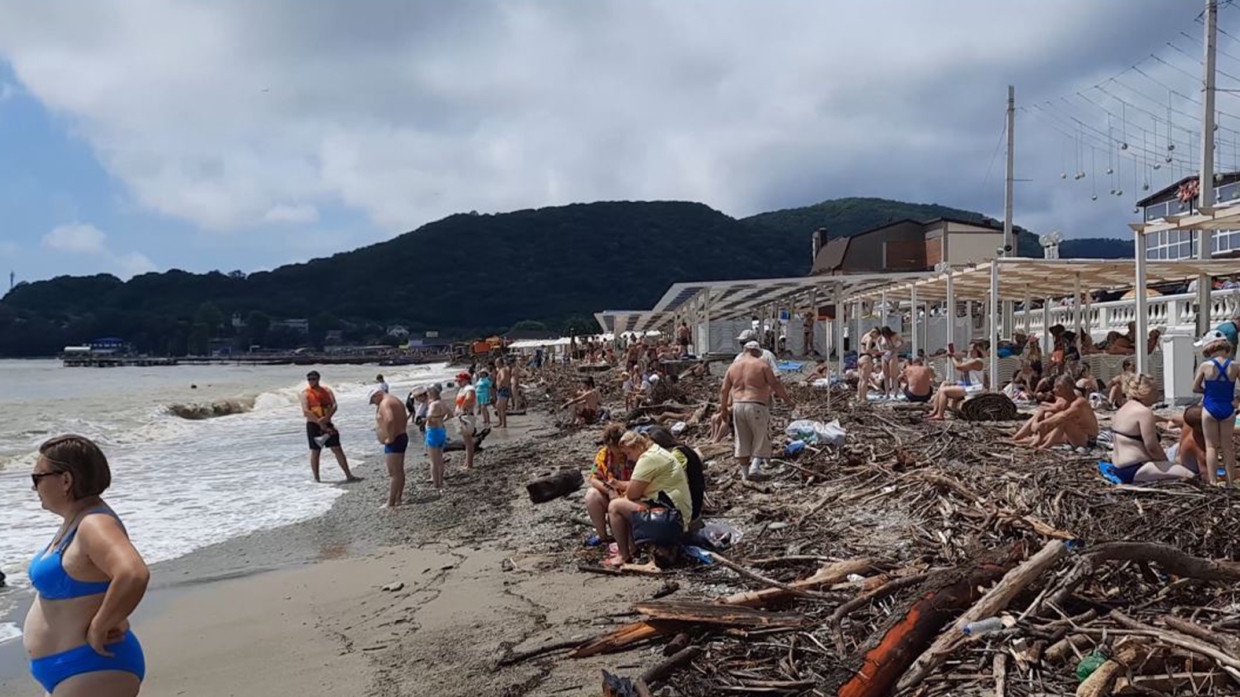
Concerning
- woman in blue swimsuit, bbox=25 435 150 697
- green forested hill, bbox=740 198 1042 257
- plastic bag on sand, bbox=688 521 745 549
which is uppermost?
green forested hill, bbox=740 198 1042 257

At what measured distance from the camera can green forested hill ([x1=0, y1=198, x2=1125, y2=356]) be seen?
13725cm

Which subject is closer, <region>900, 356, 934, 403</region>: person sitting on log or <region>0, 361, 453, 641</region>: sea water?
<region>0, 361, 453, 641</region>: sea water

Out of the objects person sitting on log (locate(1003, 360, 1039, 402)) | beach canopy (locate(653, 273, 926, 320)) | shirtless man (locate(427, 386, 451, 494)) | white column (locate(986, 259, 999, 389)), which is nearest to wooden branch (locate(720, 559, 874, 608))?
shirtless man (locate(427, 386, 451, 494))

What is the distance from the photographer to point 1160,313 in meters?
18.1

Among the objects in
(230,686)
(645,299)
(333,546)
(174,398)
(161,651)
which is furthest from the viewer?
(645,299)

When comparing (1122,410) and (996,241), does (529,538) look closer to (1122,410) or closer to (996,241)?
(1122,410)

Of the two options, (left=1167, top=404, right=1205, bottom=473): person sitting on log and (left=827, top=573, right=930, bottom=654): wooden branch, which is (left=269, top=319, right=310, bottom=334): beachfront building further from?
(left=827, top=573, right=930, bottom=654): wooden branch

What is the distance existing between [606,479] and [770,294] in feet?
57.8

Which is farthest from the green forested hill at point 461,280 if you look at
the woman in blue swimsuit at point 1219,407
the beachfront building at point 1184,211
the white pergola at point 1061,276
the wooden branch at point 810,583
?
the wooden branch at point 810,583

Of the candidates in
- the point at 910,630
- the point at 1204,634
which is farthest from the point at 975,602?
the point at 1204,634

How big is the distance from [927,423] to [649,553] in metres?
6.04

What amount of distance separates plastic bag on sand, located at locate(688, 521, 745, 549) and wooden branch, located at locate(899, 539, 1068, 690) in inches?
93.3

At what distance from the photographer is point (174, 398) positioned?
40312 millimetres

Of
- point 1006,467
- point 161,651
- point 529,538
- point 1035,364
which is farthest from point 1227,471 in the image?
point 1035,364
